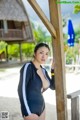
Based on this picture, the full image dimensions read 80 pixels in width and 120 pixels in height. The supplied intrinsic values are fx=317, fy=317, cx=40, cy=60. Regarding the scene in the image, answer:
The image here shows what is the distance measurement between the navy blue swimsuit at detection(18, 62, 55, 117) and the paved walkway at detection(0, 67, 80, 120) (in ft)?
3.34

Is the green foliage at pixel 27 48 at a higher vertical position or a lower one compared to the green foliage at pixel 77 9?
lower

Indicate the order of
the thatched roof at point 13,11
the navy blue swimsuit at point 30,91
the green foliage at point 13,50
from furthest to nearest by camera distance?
1. the thatched roof at point 13,11
2. the green foliage at point 13,50
3. the navy blue swimsuit at point 30,91

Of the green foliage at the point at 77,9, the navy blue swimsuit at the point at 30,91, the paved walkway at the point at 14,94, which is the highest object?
the green foliage at the point at 77,9

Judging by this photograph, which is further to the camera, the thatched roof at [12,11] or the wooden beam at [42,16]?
the thatched roof at [12,11]

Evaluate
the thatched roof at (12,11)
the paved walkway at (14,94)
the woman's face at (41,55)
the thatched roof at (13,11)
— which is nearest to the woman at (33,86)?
the woman's face at (41,55)

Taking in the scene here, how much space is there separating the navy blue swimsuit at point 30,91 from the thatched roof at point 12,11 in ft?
5.68

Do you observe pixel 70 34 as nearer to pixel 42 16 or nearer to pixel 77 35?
pixel 77 35

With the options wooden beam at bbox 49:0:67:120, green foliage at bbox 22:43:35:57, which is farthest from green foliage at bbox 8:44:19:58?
wooden beam at bbox 49:0:67:120

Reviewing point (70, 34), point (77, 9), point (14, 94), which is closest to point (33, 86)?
point (70, 34)

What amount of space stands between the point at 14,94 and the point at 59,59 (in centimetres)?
159

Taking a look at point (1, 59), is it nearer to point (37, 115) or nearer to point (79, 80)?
point (79, 80)

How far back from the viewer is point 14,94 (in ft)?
11.5

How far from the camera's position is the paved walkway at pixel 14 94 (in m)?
2.79

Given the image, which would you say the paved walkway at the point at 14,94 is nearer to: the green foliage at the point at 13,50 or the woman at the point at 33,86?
the green foliage at the point at 13,50
